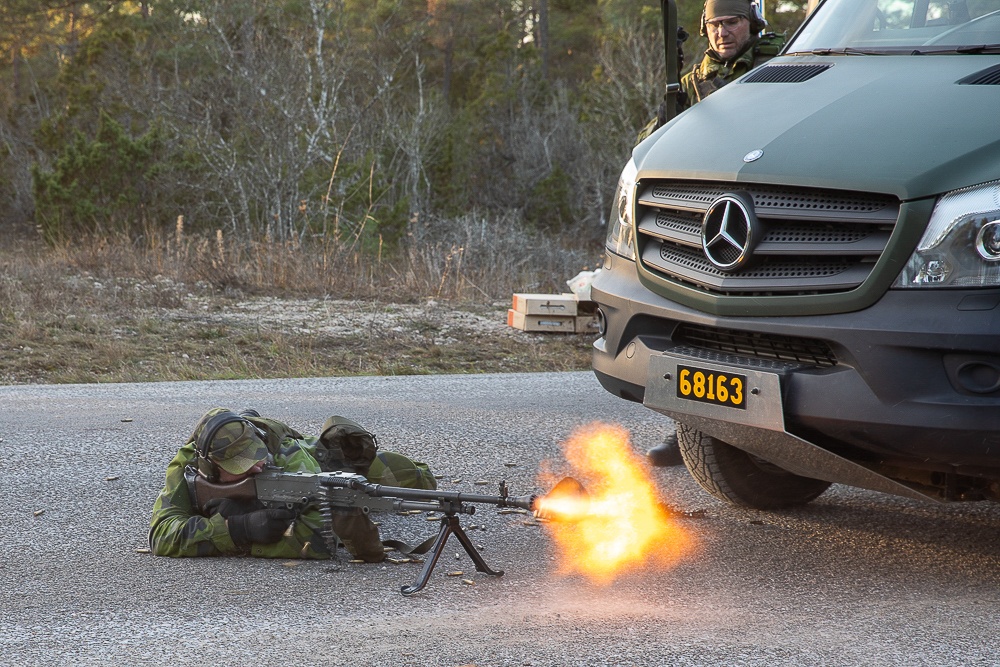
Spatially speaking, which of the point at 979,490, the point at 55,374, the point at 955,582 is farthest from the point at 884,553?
the point at 55,374

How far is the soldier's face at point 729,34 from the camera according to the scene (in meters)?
5.96

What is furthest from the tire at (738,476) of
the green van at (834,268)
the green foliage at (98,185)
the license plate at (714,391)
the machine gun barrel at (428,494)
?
the green foliage at (98,185)

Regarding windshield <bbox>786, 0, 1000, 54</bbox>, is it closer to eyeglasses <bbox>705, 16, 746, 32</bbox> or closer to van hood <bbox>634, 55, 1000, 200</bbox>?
van hood <bbox>634, 55, 1000, 200</bbox>

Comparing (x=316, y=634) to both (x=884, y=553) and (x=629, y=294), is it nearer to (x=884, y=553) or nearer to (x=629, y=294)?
(x=629, y=294)

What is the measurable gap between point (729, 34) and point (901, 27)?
170 centimetres

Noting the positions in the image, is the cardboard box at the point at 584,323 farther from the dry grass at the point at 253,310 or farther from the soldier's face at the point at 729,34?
the soldier's face at the point at 729,34

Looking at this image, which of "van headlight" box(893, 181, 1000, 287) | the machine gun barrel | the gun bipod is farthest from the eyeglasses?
the gun bipod

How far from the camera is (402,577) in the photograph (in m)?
4.00

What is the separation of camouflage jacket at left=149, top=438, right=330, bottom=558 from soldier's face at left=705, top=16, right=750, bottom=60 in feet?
10.7

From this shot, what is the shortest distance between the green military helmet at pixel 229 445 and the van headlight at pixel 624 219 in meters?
1.49

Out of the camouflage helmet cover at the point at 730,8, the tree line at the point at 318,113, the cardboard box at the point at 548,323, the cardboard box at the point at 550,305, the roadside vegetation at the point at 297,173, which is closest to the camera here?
the camouflage helmet cover at the point at 730,8

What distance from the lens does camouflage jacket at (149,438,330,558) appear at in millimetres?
4152

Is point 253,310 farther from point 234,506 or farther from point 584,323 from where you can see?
point 234,506

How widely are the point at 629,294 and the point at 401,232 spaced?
14130mm
